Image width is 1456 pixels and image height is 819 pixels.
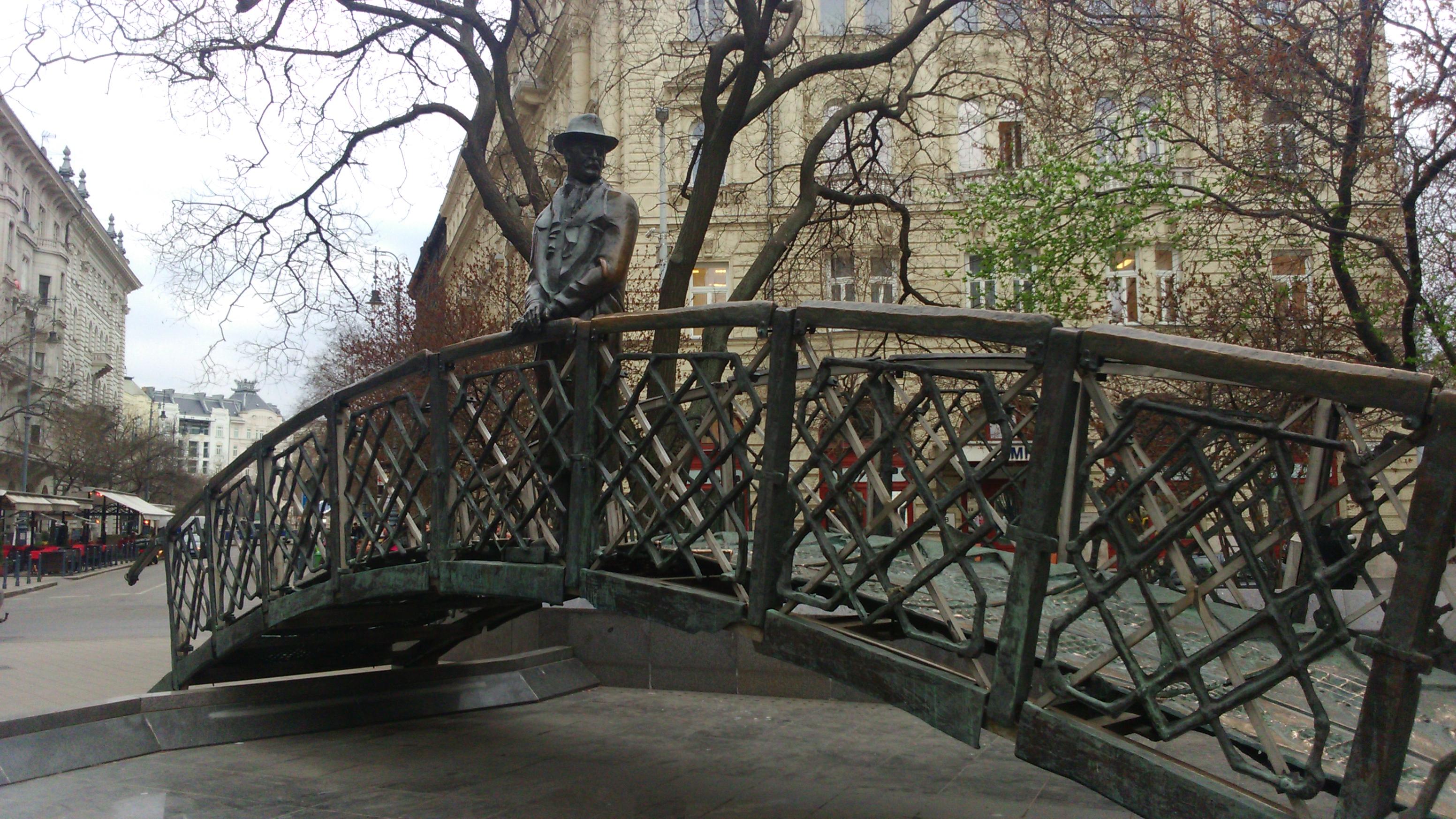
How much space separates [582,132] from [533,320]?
128 centimetres

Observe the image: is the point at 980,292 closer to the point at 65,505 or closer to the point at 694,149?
the point at 694,149

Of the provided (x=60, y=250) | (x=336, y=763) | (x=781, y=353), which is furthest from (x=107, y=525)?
(x=781, y=353)

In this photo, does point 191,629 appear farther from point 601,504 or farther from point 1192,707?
point 1192,707

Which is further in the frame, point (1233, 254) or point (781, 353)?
point (1233, 254)

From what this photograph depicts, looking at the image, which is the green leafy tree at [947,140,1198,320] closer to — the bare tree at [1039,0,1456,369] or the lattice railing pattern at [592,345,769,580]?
the bare tree at [1039,0,1456,369]

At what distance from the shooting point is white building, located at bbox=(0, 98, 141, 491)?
5206 centimetres

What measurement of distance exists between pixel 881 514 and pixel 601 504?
1.88 m

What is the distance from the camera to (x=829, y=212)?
1620 centimetres

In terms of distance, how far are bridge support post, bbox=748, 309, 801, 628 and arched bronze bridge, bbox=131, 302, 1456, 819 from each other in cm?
1

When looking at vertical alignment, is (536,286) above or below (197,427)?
below

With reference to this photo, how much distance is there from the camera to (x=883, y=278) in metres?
22.9

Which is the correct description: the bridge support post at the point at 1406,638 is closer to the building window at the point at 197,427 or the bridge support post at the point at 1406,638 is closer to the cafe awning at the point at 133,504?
the cafe awning at the point at 133,504

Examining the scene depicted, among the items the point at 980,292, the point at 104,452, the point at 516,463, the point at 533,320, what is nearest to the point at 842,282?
the point at 980,292

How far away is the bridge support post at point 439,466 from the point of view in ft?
22.2
